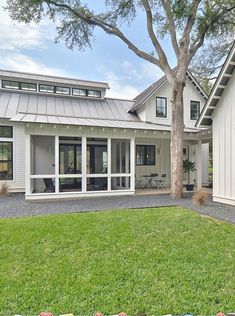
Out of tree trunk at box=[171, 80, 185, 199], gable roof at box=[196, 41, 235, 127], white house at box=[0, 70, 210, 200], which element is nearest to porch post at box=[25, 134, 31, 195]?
white house at box=[0, 70, 210, 200]

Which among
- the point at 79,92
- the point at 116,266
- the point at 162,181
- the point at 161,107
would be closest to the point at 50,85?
the point at 79,92

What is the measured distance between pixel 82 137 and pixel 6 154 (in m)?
4.42

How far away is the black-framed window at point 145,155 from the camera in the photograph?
1510 centimetres

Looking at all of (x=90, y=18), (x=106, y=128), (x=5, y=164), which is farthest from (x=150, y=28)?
(x=5, y=164)

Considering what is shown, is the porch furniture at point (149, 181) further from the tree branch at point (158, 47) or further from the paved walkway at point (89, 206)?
the tree branch at point (158, 47)

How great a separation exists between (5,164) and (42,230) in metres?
7.64

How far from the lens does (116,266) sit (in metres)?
4.16

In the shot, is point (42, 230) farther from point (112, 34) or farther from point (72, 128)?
point (112, 34)

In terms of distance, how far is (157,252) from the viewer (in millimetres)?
4754

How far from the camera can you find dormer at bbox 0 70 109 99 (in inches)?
584

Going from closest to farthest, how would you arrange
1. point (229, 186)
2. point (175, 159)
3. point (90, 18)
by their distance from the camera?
point (229, 186)
point (175, 159)
point (90, 18)

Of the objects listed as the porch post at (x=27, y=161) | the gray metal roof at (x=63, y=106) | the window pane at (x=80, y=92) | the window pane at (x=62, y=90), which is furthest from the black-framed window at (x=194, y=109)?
the porch post at (x=27, y=161)

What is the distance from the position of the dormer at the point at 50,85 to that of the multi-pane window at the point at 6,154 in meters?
3.79

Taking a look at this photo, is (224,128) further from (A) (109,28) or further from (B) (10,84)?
(B) (10,84)
